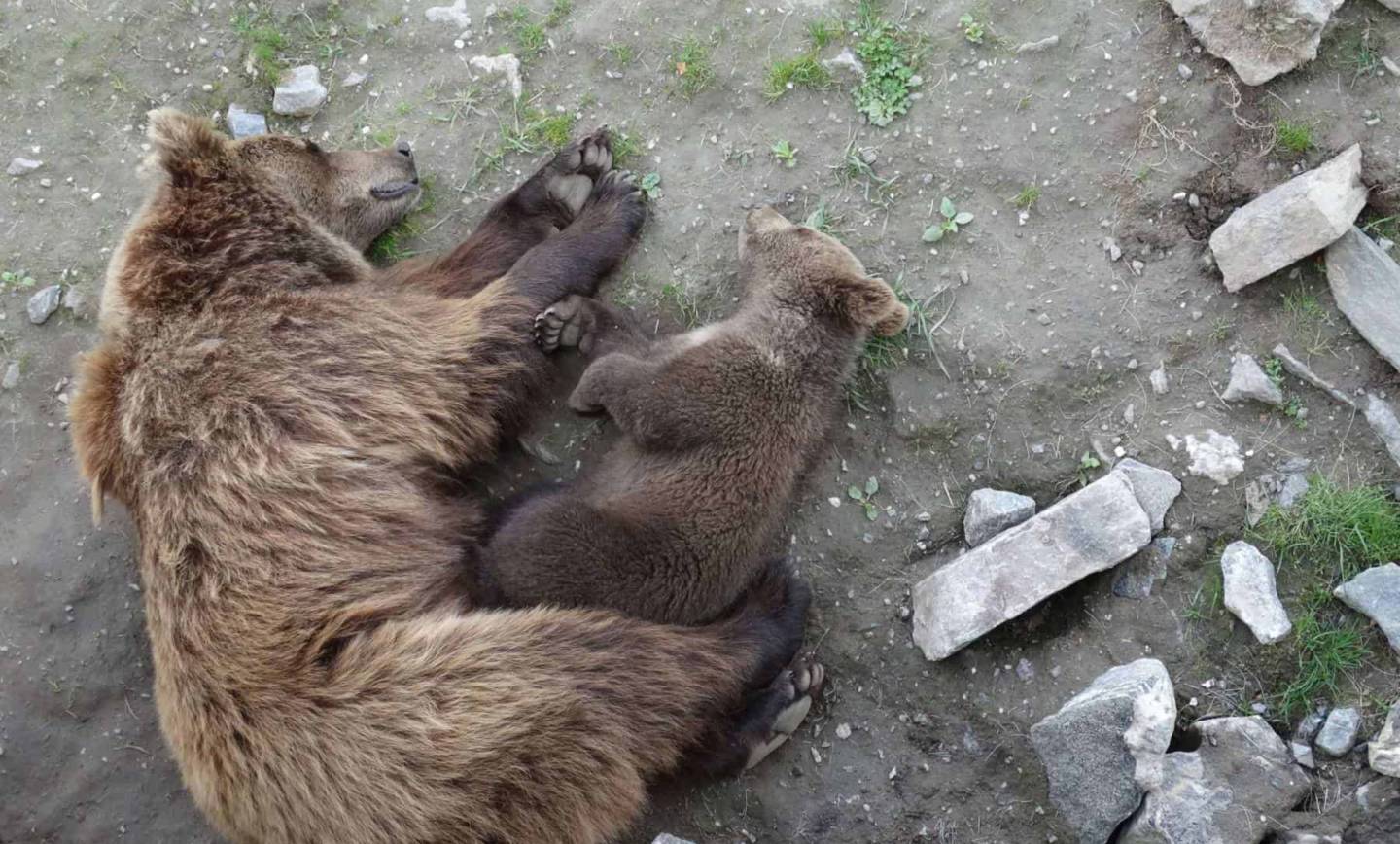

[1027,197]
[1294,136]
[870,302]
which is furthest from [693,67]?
[1294,136]

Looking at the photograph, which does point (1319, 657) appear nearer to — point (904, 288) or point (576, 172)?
point (904, 288)

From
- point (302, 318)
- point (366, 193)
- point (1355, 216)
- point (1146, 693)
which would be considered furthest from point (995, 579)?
point (366, 193)

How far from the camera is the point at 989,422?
5715mm

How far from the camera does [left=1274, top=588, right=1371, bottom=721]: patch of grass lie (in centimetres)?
496

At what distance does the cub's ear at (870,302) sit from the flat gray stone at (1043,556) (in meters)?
1.24

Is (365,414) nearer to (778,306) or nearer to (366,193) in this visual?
(366,193)

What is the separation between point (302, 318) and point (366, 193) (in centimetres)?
110

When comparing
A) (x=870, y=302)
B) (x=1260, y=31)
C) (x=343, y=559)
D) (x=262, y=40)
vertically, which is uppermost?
(x=262, y=40)

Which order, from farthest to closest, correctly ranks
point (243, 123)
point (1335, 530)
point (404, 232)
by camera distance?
point (243, 123)
point (404, 232)
point (1335, 530)

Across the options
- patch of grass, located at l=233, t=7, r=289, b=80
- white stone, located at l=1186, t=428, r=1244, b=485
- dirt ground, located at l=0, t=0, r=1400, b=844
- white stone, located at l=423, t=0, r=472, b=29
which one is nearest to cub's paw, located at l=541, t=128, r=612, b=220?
dirt ground, located at l=0, t=0, r=1400, b=844

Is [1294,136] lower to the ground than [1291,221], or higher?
higher

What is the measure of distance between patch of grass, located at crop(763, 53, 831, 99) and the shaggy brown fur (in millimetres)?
1452

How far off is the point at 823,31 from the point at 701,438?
2578 mm

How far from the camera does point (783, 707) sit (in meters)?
5.41
